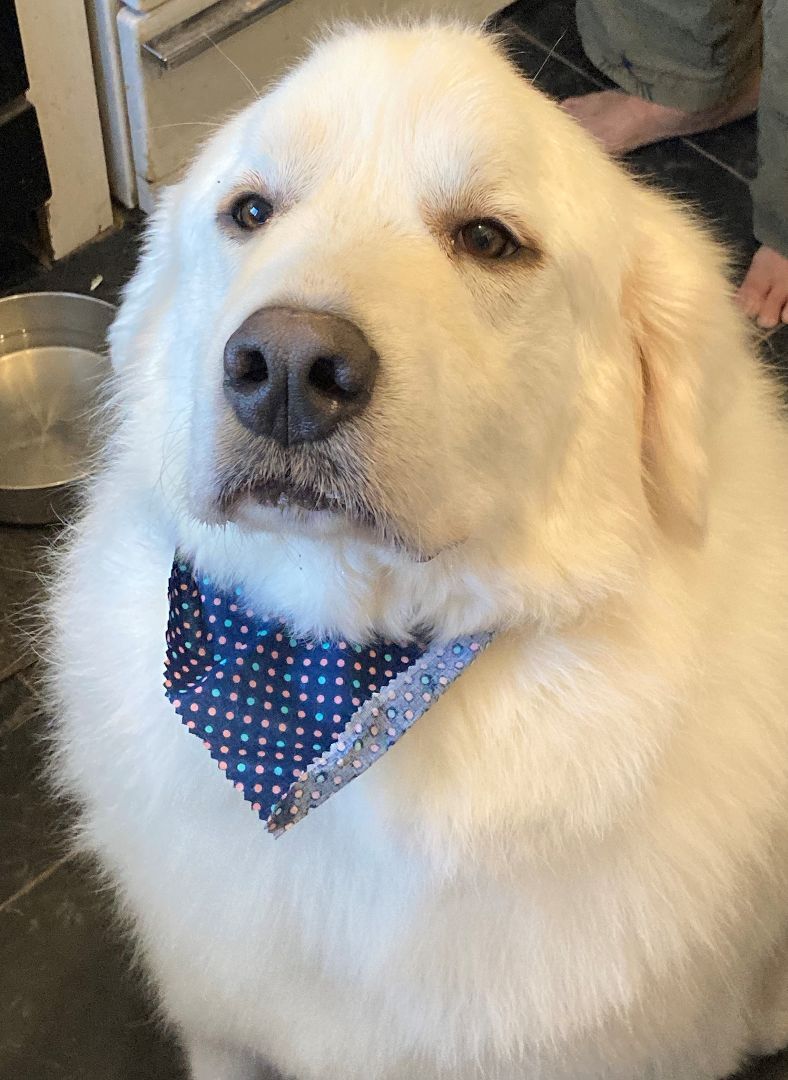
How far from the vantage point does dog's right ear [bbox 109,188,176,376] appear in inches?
42.6

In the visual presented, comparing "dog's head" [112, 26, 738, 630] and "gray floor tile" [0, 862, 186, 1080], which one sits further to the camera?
"gray floor tile" [0, 862, 186, 1080]

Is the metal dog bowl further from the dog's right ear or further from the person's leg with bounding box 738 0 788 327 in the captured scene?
the person's leg with bounding box 738 0 788 327

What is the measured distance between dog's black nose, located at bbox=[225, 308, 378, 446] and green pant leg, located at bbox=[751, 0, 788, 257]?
1.47 metres

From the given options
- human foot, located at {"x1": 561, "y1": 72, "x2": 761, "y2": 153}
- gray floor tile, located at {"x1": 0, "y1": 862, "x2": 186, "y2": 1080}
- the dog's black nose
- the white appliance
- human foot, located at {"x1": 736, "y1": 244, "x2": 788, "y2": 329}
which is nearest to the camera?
the dog's black nose

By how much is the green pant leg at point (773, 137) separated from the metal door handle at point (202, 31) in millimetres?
865

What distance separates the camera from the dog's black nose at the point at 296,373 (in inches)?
28.7

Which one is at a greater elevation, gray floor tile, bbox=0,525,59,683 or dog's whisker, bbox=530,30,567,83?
dog's whisker, bbox=530,30,567,83

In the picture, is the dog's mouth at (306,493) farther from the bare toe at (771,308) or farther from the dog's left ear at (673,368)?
the bare toe at (771,308)

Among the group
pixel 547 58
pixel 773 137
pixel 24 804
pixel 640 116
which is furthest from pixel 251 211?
pixel 547 58

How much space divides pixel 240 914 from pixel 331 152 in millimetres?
681

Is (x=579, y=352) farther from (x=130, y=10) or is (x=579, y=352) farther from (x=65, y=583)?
(x=130, y=10)

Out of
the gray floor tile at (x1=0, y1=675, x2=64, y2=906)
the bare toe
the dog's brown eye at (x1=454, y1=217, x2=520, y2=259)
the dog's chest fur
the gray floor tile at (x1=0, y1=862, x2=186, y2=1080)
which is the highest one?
the dog's brown eye at (x1=454, y1=217, x2=520, y2=259)

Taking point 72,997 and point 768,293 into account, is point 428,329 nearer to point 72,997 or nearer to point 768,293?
point 72,997

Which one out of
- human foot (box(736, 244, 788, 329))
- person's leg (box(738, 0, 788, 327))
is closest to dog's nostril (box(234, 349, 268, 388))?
person's leg (box(738, 0, 788, 327))
